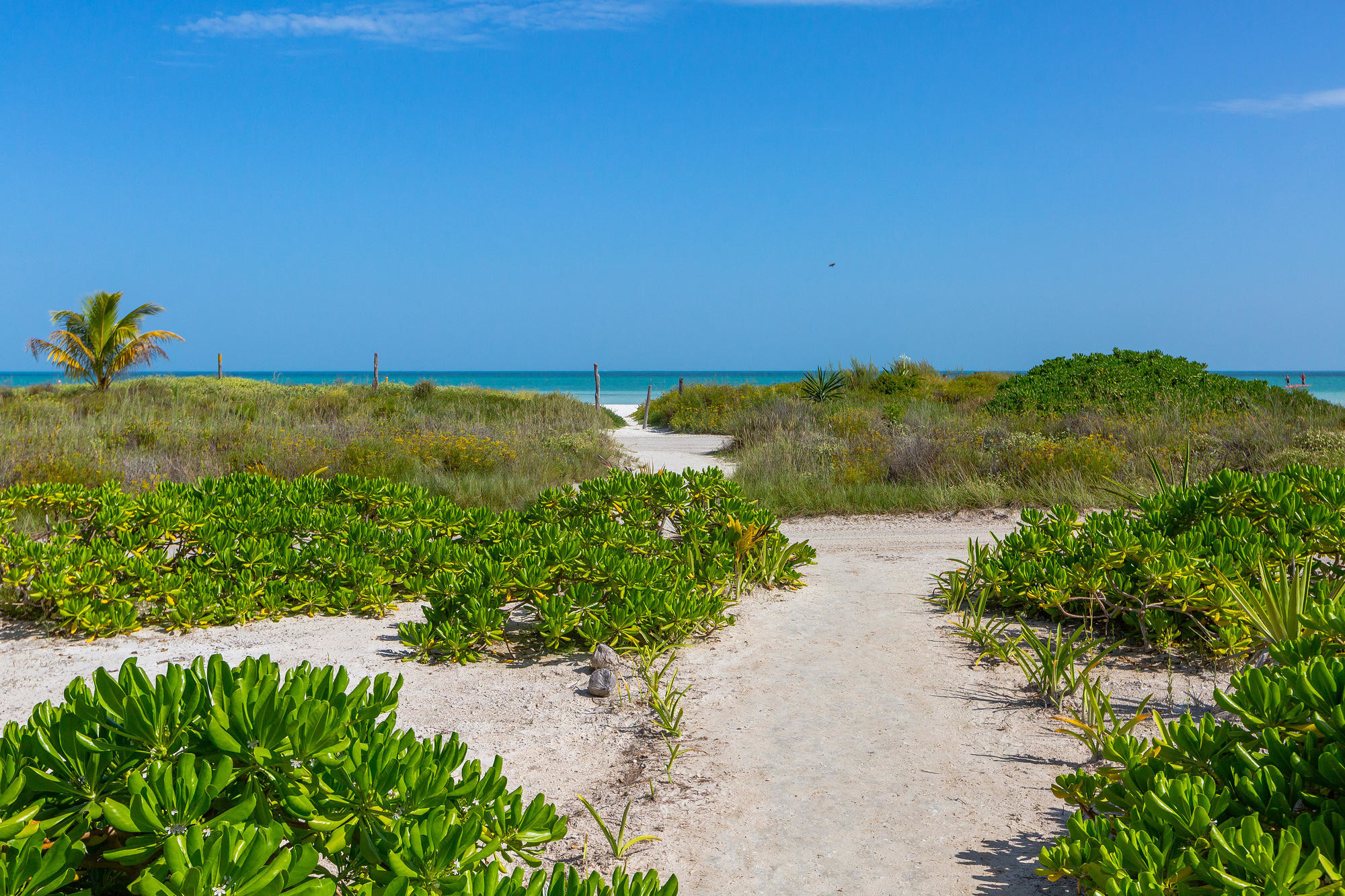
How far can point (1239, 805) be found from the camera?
1.96 meters

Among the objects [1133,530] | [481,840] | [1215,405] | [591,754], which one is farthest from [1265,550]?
[1215,405]

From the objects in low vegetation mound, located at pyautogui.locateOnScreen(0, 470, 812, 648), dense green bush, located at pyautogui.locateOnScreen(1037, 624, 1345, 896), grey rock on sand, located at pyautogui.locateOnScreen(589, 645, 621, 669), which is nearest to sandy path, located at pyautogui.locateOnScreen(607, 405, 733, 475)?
low vegetation mound, located at pyautogui.locateOnScreen(0, 470, 812, 648)

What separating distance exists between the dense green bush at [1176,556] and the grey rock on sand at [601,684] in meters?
2.51

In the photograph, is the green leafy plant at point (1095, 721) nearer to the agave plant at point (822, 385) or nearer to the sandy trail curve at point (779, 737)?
the sandy trail curve at point (779, 737)

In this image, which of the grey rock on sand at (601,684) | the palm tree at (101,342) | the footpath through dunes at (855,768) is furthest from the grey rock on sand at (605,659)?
the palm tree at (101,342)

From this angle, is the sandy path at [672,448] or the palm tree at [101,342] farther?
the palm tree at [101,342]

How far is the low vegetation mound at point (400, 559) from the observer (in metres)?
4.62

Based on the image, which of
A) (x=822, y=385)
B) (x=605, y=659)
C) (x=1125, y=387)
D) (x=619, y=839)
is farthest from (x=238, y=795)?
(x=822, y=385)

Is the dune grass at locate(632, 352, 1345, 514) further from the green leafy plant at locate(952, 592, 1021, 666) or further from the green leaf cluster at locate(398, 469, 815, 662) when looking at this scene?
the green leaf cluster at locate(398, 469, 815, 662)

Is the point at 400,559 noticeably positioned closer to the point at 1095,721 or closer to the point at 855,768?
the point at 855,768

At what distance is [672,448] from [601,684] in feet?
47.3

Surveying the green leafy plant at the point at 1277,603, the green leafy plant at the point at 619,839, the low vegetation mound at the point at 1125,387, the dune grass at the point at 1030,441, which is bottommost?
the green leafy plant at the point at 619,839

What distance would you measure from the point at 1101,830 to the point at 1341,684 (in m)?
0.67

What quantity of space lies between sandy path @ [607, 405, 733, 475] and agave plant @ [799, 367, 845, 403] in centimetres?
262
